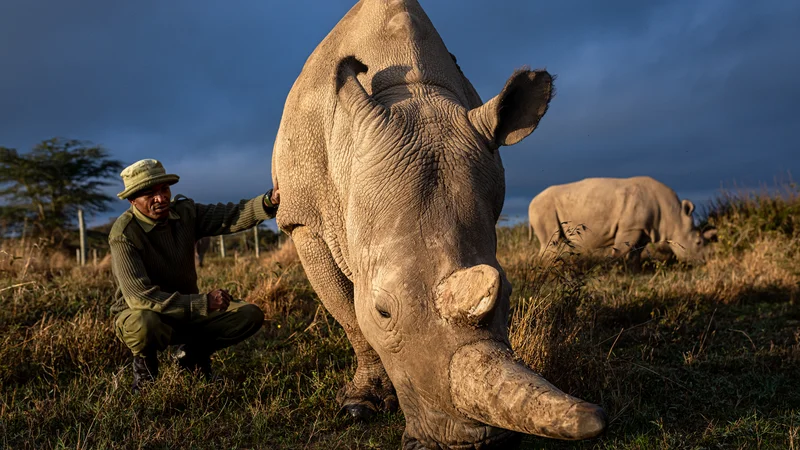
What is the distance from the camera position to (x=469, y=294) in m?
2.30

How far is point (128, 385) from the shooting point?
174 inches

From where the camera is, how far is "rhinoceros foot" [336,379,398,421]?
3848mm

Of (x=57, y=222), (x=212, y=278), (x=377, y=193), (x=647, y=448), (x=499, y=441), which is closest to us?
(x=499, y=441)

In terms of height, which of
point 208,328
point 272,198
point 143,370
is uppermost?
point 272,198

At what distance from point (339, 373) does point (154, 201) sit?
5.90ft

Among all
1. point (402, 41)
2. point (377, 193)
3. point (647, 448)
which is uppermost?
point (402, 41)

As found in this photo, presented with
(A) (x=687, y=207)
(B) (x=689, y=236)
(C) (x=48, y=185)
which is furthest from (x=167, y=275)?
(C) (x=48, y=185)

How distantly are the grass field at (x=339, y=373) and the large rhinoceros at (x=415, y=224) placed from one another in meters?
0.57

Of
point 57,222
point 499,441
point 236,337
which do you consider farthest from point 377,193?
point 57,222

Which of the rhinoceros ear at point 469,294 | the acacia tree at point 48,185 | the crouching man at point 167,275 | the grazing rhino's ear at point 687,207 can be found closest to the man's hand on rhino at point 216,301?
the crouching man at point 167,275

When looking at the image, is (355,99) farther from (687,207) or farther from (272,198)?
(687,207)

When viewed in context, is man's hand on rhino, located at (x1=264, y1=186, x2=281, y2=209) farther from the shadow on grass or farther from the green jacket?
the shadow on grass

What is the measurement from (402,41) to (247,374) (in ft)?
8.61

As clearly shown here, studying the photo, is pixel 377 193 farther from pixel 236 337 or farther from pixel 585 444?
pixel 236 337
